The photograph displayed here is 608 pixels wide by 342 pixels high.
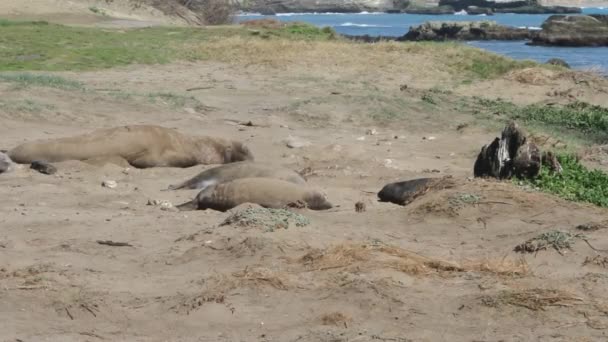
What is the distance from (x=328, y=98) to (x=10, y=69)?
19.5ft

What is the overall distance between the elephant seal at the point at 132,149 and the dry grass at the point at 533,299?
5876 mm

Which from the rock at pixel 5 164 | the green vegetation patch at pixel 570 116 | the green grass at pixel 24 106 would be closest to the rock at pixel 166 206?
the rock at pixel 5 164

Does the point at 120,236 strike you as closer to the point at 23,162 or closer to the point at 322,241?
the point at 322,241

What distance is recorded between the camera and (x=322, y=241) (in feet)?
26.0

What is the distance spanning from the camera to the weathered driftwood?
10.8 meters

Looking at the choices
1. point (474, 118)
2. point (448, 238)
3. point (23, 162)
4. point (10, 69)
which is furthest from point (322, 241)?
point (10, 69)

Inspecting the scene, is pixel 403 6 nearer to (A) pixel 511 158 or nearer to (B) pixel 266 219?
(A) pixel 511 158

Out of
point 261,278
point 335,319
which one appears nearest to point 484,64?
point 261,278

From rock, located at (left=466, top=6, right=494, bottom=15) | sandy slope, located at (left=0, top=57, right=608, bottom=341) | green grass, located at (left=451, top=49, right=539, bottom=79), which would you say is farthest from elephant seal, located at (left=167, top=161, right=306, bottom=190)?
rock, located at (left=466, top=6, right=494, bottom=15)

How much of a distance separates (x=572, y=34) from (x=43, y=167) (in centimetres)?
4169

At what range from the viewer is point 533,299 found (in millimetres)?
6430

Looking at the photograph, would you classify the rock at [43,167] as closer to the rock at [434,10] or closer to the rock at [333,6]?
the rock at [434,10]

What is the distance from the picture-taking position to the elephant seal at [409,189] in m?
10.0

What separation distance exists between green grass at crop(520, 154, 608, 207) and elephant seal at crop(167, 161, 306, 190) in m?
2.38
